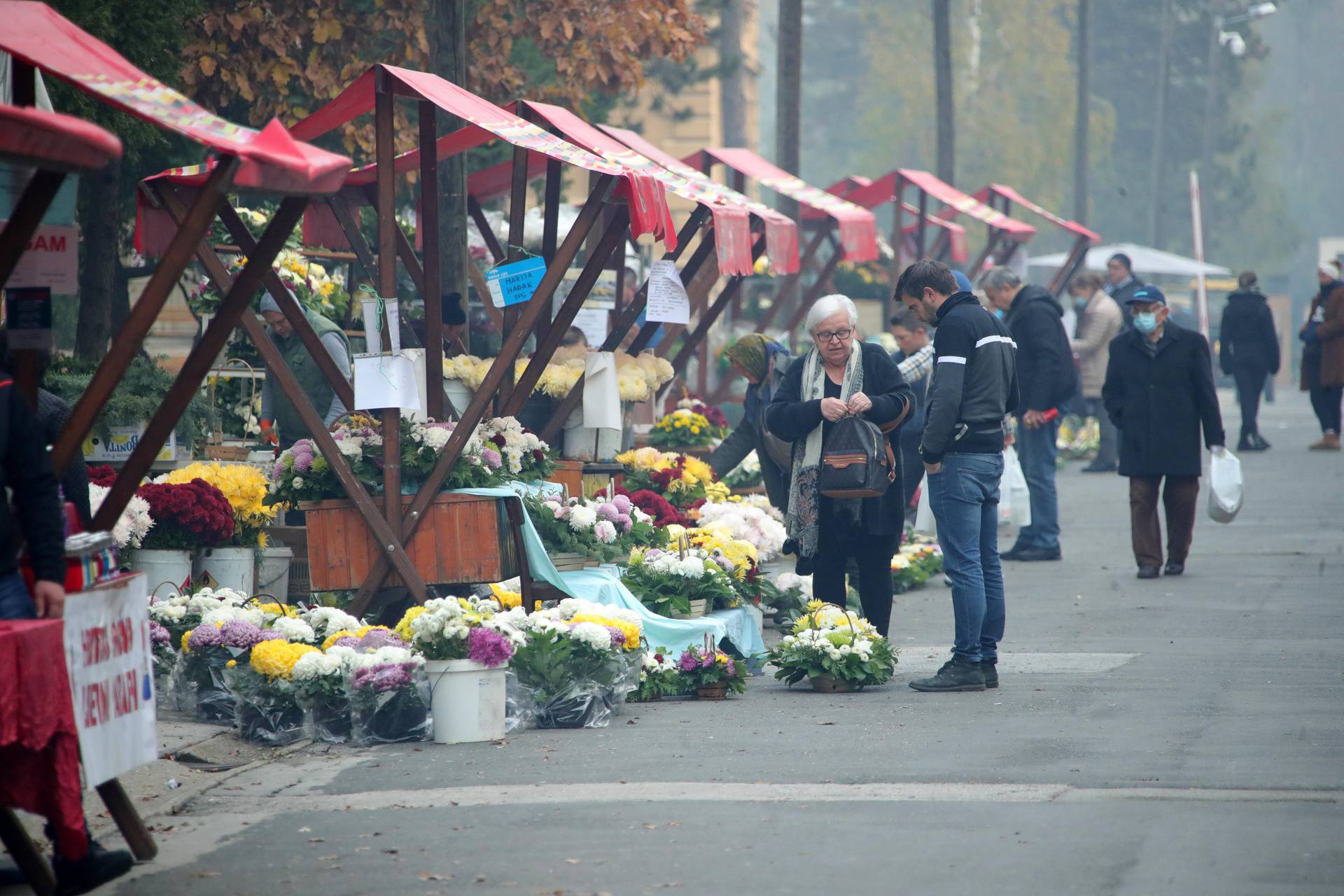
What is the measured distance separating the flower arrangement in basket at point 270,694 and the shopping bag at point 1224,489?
750 centimetres

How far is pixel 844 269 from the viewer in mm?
22484

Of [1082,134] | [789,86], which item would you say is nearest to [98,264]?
[789,86]

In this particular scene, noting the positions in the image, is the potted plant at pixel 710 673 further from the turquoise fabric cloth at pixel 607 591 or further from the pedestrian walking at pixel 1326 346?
the pedestrian walking at pixel 1326 346

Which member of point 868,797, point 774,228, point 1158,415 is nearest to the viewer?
point 868,797

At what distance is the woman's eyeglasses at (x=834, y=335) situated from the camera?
27.4 ft

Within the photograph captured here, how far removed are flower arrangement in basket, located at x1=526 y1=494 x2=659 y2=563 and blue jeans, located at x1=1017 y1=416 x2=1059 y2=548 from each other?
458cm

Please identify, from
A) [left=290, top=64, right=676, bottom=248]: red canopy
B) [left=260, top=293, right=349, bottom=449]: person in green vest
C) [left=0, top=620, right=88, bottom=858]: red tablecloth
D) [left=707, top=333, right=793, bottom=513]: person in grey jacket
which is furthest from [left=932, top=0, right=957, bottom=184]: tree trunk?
[left=0, top=620, right=88, bottom=858]: red tablecloth

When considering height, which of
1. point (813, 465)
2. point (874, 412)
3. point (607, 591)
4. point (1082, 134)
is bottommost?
point (607, 591)

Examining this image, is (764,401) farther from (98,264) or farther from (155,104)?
(155,104)

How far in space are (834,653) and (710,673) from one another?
60 cm

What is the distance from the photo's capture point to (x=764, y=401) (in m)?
10.8

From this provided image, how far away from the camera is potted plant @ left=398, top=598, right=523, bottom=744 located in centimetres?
709

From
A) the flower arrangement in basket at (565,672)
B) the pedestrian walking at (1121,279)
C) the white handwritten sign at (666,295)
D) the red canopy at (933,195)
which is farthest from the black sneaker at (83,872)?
the pedestrian walking at (1121,279)

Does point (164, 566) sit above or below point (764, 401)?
below
